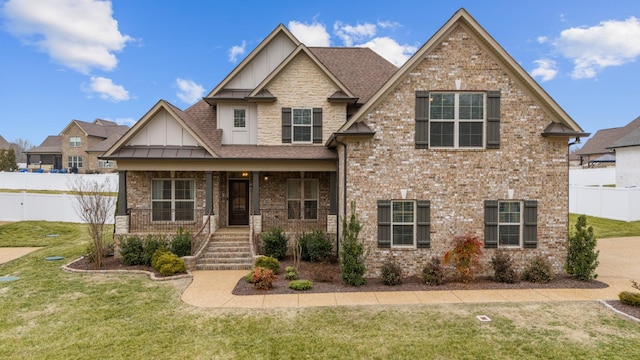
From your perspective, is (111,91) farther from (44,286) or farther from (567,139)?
(567,139)

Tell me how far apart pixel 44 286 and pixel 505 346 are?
12.5 metres

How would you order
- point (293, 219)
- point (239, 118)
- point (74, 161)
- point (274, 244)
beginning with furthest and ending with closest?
1. point (74, 161)
2. point (239, 118)
3. point (293, 219)
4. point (274, 244)

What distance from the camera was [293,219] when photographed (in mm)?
15219

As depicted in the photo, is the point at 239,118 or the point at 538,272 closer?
the point at 538,272

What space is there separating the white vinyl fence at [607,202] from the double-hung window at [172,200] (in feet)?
80.9

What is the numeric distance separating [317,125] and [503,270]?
9.05 meters

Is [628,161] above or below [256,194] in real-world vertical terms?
above

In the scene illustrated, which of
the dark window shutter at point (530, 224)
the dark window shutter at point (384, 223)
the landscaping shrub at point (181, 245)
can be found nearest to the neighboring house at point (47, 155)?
the landscaping shrub at point (181, 245)

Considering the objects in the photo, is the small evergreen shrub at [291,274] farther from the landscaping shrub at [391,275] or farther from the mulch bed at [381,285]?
the landscaping shrub at [391,275]

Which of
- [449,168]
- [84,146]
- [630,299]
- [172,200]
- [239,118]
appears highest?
[84,146]

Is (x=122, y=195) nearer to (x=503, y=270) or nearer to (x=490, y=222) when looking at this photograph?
(x=490, y=222)

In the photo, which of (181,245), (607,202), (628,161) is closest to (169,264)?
(181,245)

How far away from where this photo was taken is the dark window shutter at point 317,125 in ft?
49.4

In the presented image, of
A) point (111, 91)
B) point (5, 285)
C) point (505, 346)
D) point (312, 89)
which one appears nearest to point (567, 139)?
point (505, 346)
